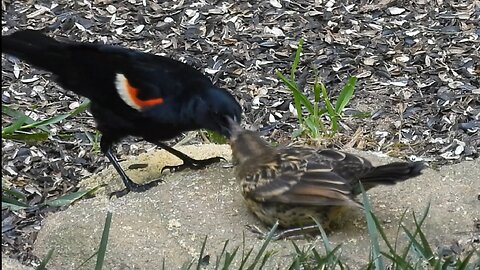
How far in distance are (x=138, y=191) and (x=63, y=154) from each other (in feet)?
3.24

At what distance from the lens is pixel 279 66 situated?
559cm

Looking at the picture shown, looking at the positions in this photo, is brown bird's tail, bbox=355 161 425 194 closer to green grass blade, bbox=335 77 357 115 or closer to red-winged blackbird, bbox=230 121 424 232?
red-winged blackbird, bbox=230 121 424 232

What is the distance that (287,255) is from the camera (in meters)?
3.26

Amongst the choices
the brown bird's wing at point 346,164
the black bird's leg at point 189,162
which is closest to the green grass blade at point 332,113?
the black bird's leg at point 189,162

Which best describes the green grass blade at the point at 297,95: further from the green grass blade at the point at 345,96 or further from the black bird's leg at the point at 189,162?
the black bird's leg at the point at 189,162

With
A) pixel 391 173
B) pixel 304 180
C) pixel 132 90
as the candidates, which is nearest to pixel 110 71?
pixel 132 90

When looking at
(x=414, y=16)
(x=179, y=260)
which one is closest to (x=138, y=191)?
(x=179, y=260)

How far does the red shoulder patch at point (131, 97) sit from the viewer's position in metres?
4.05

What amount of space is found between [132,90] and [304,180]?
1.06 meters

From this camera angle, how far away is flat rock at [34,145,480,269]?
3422 millimetres

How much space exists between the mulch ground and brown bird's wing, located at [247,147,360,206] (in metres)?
1.28

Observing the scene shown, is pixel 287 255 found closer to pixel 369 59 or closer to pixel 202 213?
pixel 202 213

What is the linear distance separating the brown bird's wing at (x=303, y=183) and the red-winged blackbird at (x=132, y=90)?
502mm

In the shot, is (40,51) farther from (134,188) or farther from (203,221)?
(203,221)
